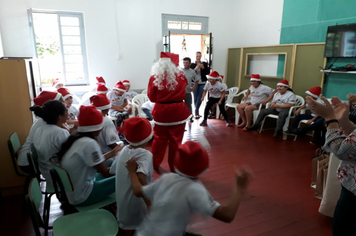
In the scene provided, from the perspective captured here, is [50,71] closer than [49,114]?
No

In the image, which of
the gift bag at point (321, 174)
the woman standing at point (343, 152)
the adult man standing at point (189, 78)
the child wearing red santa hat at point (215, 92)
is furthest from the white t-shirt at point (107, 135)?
the child wearing red santa hat at point (215, 92)

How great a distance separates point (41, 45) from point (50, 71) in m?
0.56

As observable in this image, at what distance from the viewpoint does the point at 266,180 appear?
278 centimetres

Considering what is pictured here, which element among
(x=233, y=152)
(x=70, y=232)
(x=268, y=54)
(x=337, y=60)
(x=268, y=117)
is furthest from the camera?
(x=268, y=54)

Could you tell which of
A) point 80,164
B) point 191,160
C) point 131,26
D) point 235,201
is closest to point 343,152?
point 235,201

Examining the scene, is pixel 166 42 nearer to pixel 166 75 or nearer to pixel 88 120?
pixel 166 75

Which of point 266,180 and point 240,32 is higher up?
point 240,32

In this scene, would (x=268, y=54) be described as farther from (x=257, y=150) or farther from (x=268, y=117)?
(x=257, y=150)

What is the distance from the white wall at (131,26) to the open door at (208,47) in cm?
40

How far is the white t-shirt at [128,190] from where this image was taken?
1.42m

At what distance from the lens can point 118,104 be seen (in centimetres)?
443

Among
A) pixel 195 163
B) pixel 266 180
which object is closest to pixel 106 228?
pixel 195 163

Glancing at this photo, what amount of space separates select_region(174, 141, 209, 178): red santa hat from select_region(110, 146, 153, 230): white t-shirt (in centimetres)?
41

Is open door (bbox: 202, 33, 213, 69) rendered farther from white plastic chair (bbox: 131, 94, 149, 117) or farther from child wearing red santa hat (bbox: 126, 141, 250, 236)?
child wearing red santa hat (bbox: 126, 141, 250, 236)
